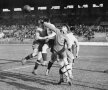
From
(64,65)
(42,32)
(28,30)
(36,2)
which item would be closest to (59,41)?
(64,65)

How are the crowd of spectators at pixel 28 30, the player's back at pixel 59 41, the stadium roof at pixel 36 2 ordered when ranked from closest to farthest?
the player's back at pixel 59 41
the crowd of spectators at pixel 28 30
the stadium roof at pixel 36 2

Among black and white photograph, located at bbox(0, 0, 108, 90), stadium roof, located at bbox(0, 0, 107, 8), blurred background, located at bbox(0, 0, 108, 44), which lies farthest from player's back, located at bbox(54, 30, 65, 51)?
stadium roof, located at bbox(0, 0, 107, 8)

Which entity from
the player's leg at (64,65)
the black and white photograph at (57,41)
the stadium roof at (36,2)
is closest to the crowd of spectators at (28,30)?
the black and white photograph at (57,41)

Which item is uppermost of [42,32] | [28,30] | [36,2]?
[36,2]

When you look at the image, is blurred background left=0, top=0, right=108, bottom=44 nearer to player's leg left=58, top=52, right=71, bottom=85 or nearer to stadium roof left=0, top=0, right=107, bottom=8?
stadium roof left=0, top=0, right=107, bottom=8

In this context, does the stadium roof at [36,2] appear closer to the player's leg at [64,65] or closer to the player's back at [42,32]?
the player's back at [42,32]

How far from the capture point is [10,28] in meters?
44.9

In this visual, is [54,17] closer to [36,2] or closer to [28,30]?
[36,2]

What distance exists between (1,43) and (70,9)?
480 inches

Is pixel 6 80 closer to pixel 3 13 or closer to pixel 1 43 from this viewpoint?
pixel 1 43

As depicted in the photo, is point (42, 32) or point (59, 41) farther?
point (42, 32)

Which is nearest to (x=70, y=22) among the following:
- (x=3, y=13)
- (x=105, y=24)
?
(x=105, y=24)

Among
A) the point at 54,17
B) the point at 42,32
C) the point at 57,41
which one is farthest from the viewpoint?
the point at 54,17

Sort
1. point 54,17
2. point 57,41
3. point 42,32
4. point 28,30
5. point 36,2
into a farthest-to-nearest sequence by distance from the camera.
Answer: point 36,2 < point 54,17 < point 28,30 < point 42,32 < point 57,41
